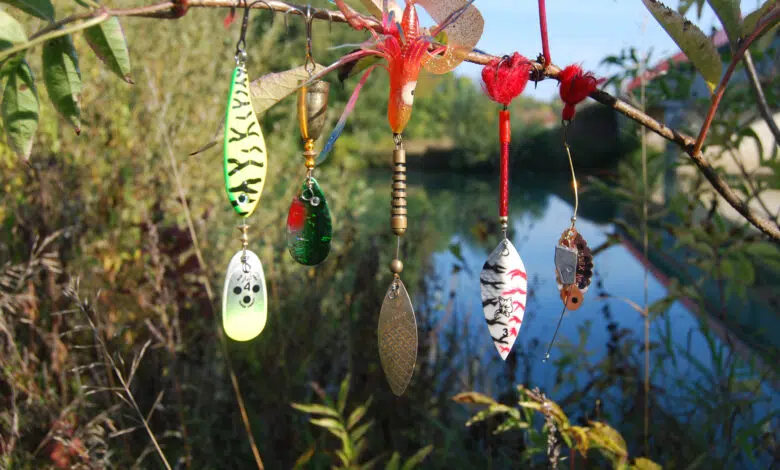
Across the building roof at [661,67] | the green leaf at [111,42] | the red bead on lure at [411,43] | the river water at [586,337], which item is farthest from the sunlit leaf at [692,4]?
the green leaf at [111,42]

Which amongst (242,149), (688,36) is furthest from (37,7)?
(688,36)

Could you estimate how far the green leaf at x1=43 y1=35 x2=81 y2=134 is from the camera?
45 cm

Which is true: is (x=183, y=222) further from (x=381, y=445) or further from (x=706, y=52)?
(x=706, y=52)

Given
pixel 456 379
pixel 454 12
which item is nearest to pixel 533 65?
pixel 454 12

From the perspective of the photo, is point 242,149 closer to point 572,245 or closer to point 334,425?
point 572,245

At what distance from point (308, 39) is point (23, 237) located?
1490mm

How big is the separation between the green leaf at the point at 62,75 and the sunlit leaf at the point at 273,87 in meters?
0.13

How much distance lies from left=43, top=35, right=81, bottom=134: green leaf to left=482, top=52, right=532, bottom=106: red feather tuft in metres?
0.31

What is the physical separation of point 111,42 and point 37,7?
0.06 m

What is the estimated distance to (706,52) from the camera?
1.68 ft

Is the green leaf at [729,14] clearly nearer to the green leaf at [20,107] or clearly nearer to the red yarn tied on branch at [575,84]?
the red yarn tied on branch at [575,84]

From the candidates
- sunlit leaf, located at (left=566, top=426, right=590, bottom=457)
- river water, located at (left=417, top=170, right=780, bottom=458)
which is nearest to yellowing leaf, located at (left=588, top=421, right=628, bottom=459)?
sunlit leaf, located at (left=566, top=426, right=590, bottom=457)

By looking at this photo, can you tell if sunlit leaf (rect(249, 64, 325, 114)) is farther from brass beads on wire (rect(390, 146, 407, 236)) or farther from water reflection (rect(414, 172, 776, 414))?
water reflection (rect(414, 172, 776, 414))

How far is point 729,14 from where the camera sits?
0.50 metres
